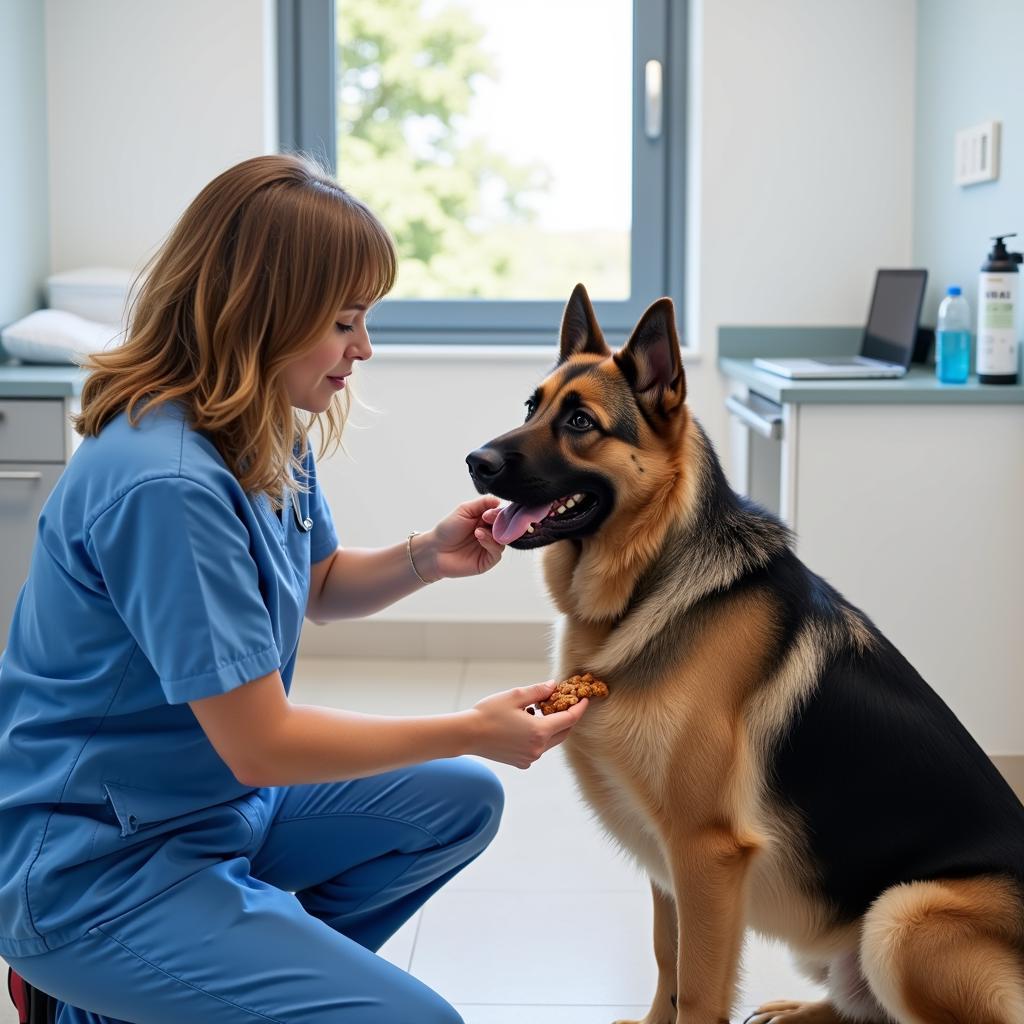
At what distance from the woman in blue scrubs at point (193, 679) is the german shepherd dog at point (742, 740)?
0.24 m

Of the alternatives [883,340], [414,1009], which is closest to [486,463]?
[414,1009]

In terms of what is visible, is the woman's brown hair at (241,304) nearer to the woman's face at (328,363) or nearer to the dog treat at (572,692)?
the woman's face at (328,363)

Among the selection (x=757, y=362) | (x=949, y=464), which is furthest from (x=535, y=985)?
(x=757, y=362)

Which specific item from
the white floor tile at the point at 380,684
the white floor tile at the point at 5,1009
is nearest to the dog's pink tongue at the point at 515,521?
the white floor tile at the point at 5,1009

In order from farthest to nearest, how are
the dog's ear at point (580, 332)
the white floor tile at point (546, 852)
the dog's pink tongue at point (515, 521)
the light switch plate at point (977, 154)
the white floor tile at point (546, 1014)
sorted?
the light switch plate at point (977, 154) < the white floor tile at point (546, 852) < the white floor tile at point (546, 1014) < the dog's ear at point (580, 332) < the dog's pink tongue at point (515, 521)

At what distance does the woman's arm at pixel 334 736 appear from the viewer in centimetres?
120

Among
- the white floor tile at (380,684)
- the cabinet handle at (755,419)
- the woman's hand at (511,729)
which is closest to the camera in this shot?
the woman's hand at (511,729)

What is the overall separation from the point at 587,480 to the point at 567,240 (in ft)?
7.79

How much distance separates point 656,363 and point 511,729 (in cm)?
50

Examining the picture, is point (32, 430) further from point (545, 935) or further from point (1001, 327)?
point (1001, 327)

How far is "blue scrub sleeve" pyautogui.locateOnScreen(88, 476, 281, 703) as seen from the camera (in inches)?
45.8

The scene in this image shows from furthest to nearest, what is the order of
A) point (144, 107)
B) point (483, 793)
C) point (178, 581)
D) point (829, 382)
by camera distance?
1. point (144, 107)
2. point (829, 382)
3. point (483, 793)
4. point (178, 581)

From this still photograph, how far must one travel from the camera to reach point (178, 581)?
3.81 ft

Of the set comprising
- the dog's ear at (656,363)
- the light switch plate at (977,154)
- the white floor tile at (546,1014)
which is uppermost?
the light switch plate at (977,154)
